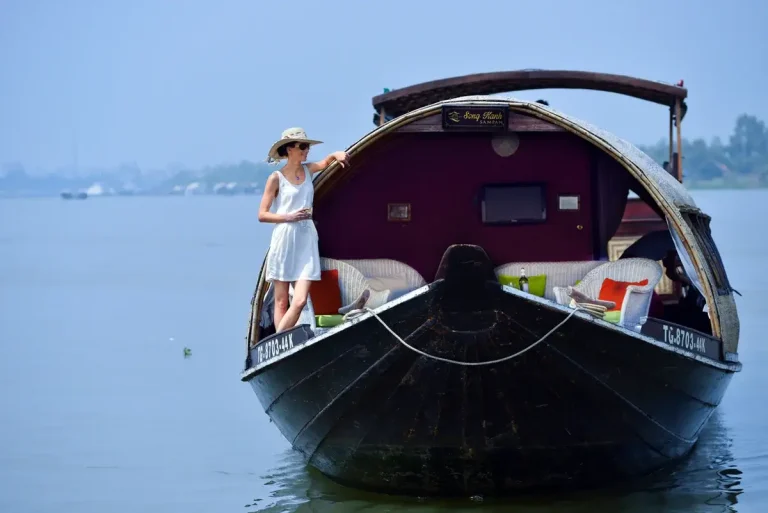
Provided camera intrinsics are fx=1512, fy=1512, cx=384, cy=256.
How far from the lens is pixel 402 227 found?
38.3 feet

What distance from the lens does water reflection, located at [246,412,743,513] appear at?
893cm

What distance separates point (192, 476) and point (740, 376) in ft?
21.7

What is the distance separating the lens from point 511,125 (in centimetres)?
953

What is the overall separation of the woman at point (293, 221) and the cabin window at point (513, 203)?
253cm

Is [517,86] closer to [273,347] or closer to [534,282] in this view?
[534,282]

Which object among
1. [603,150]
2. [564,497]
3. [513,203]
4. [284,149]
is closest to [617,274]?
[513,203]

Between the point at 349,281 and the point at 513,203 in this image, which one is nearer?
the point at 349,281

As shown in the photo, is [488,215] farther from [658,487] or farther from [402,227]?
[658,487]

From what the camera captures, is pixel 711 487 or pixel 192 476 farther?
pixel 192 476

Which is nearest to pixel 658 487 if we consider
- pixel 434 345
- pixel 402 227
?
pixel 434 345

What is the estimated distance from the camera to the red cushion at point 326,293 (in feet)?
33.9

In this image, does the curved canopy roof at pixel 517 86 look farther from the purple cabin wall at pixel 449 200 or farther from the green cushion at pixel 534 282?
the green cushion at pixel 534 282

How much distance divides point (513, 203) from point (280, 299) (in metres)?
2.87

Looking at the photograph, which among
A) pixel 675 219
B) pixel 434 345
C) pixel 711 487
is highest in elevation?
pixel 675 219
